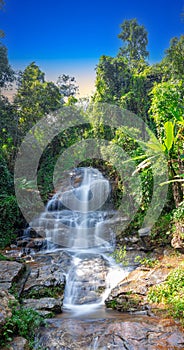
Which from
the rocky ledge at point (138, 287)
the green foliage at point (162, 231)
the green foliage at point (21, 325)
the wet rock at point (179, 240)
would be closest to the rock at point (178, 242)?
the wet rock at point (179, 240)

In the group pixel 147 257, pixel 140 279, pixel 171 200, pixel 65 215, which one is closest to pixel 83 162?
pixel 65 215

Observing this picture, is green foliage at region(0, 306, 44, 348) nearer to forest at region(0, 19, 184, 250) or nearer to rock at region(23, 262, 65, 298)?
rock at region(23, 262, 65, 298)

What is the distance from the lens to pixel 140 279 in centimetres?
645

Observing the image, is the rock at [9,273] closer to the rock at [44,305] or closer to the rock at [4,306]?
the rock at [44,305]

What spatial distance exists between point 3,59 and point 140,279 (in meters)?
15.7

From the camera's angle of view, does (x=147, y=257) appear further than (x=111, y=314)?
Yes

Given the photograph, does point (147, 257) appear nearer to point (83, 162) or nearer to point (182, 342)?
point (182, 342)

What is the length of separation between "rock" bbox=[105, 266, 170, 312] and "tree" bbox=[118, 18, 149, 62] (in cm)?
2419

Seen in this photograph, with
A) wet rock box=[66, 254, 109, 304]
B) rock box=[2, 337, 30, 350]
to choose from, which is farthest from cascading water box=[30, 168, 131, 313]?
rock box=[2, 337, 30, 350]

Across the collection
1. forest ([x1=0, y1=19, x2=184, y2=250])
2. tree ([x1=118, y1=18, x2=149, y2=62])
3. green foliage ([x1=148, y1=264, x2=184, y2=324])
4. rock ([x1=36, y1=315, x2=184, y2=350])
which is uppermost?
tree ([x1=118, y1=18, x2=149, y2=62])

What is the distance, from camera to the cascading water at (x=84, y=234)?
260 inches

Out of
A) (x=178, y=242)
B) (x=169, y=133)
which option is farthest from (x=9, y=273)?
(x=169, y=133)

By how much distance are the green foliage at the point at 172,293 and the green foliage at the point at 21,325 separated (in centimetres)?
250

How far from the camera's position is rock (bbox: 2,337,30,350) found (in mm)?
3643
